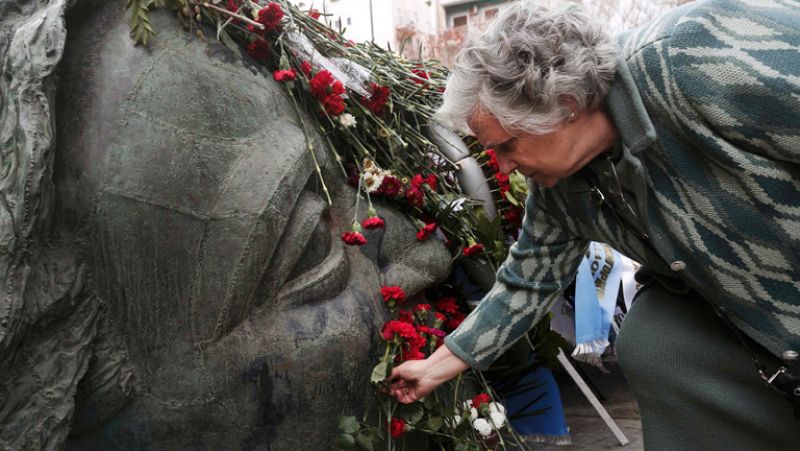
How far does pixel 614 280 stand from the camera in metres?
2.94

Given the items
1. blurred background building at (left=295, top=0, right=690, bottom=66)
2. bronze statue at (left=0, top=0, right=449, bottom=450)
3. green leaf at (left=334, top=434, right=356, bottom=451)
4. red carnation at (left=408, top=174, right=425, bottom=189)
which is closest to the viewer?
bronze statue at (left=0, top=0, right=449, bottom=450)

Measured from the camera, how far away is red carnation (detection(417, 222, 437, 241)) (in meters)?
2.28

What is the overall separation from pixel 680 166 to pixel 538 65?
0.34 m

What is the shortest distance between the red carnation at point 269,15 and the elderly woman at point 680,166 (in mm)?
666

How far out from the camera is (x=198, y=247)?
180 cm

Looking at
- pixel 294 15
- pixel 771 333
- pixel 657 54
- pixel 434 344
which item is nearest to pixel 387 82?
pixel 294 15

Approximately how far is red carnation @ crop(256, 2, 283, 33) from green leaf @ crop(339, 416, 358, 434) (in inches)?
40.5

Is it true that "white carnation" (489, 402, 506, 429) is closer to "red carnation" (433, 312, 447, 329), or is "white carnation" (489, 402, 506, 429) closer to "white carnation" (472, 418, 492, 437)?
"white carnation" (472, 418, 492, 437)

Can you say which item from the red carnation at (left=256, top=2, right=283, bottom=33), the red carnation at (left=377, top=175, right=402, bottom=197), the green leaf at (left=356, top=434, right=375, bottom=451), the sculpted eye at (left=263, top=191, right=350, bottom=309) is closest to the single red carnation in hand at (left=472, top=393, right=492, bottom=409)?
the green leaf at (left=356, top=434, right=375, bottom=451)

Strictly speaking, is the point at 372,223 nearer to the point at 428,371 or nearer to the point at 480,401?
the point at 428,371

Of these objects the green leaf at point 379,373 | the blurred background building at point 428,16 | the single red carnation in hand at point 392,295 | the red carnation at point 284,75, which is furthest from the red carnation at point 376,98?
the blurred background building at point 428,16

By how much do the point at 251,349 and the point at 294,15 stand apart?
3.55ft

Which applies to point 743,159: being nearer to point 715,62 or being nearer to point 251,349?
point 715,62

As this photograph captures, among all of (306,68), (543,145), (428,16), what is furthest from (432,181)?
(428,16)
